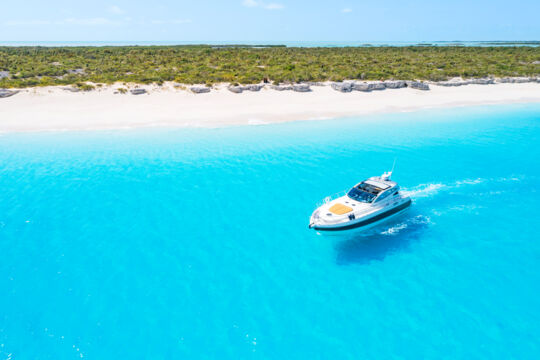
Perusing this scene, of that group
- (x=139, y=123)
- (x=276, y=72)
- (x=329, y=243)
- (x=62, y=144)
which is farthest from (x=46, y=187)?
(x=276, y=72)

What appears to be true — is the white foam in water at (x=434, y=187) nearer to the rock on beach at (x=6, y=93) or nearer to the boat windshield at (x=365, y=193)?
the boat windshield at (x=365, y=193)

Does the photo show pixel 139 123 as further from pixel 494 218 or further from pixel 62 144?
pixel 494 218

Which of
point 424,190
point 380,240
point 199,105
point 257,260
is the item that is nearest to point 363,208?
point 380,240

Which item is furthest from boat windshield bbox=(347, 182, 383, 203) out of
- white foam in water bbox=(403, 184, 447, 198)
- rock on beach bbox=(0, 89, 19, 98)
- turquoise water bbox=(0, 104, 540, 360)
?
rock on beach bbox=(0, 89, 19, 98)

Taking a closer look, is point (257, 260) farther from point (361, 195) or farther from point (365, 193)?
point (365, 193)

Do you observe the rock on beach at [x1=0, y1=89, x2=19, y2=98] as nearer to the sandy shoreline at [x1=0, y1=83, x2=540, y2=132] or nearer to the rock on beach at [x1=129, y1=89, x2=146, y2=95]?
the sandy shoreline at [x1=0, y1=83, x2=540, y2=132]
